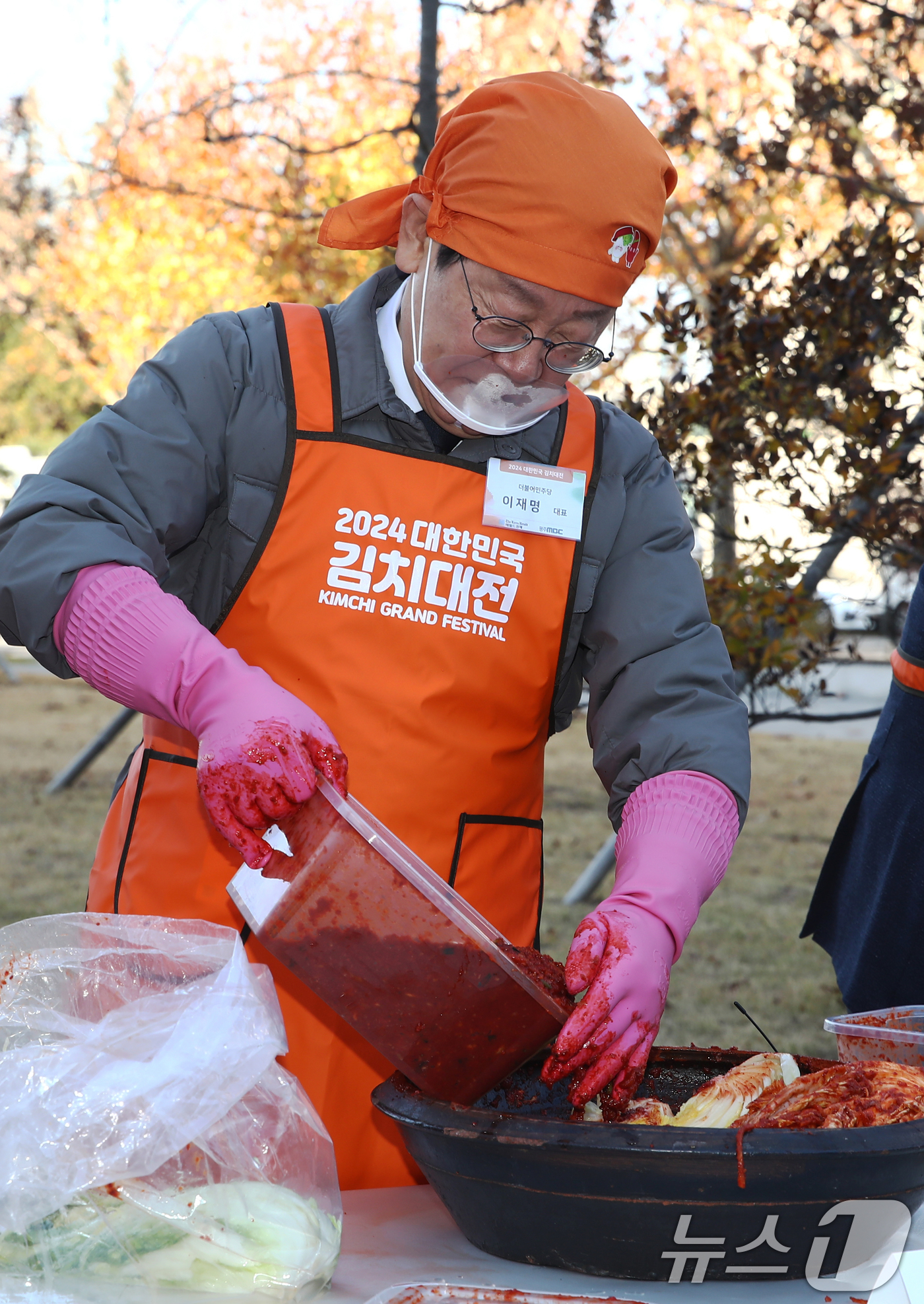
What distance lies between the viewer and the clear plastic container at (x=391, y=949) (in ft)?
3.83

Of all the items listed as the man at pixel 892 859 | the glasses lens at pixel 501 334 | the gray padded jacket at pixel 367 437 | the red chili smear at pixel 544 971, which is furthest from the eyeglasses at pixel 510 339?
the red chili smear at pixel 544 971

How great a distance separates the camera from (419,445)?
177 centimetres

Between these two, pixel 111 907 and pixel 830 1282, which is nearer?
pixel 830 1282

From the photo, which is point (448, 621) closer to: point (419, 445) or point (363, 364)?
point (419, 445)

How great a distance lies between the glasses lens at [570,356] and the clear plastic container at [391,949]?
0.76 m

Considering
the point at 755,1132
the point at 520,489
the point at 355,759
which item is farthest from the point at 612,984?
the point at 520,489

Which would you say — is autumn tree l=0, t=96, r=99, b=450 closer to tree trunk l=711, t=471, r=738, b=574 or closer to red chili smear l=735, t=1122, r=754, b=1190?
tree trunk l=711, t=471, r=738, b=574

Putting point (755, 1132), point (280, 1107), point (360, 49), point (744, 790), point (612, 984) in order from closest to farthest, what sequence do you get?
1. point (755, 1132)
2. point (280, 1107)
3. point (612, 984)
4. point (744, 790)
5. point (360, 49)

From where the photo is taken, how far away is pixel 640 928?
1.43m

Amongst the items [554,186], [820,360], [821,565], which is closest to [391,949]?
[554,186]

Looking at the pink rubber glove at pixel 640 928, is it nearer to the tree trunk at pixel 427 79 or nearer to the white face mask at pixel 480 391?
the white face mask at pixel 480 391

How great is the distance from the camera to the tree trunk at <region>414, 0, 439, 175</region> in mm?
4707

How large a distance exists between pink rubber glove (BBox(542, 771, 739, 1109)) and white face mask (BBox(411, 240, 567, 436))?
56 cm

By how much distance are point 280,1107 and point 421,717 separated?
588mm
